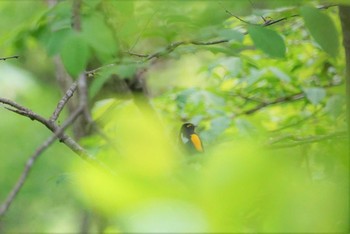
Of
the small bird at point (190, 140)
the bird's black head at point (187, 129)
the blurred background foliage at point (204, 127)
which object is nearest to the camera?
the blurred background foliage at point (204, 127)

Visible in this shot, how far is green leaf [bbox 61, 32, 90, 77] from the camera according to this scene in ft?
1.87

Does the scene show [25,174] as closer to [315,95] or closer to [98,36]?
[98,36]

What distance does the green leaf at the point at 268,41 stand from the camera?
582 millimetres

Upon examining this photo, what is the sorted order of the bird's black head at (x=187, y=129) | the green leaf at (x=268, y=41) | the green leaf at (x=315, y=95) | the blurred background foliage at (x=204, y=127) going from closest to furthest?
the blurred background foliage at (x=204, y=127)
the green leaf at (x=268, y=41)
the bird's black head at (x=187, y=129)
the green leaf at (x=315, y=95)

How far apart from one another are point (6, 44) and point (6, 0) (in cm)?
41

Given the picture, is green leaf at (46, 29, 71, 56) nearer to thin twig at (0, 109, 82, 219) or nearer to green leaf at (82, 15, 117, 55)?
green leaf at (82, 15, 117, 55)

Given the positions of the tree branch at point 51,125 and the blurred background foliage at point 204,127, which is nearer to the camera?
the blurred background foliage at point 204,127

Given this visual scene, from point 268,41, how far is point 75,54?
19cm

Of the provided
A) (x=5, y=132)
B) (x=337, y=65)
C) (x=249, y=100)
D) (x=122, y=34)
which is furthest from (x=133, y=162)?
(x=5, y=132)

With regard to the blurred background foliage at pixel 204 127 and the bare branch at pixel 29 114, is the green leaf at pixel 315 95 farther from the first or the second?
the bare branch at pixel 29 114

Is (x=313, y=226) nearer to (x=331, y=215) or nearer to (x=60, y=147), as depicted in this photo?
(x=331, y=215)

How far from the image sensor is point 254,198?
22cm

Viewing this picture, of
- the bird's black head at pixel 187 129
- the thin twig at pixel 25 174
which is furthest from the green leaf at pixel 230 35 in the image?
the bird's black head at pixel 187 129

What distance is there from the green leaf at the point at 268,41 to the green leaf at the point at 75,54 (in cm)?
16
